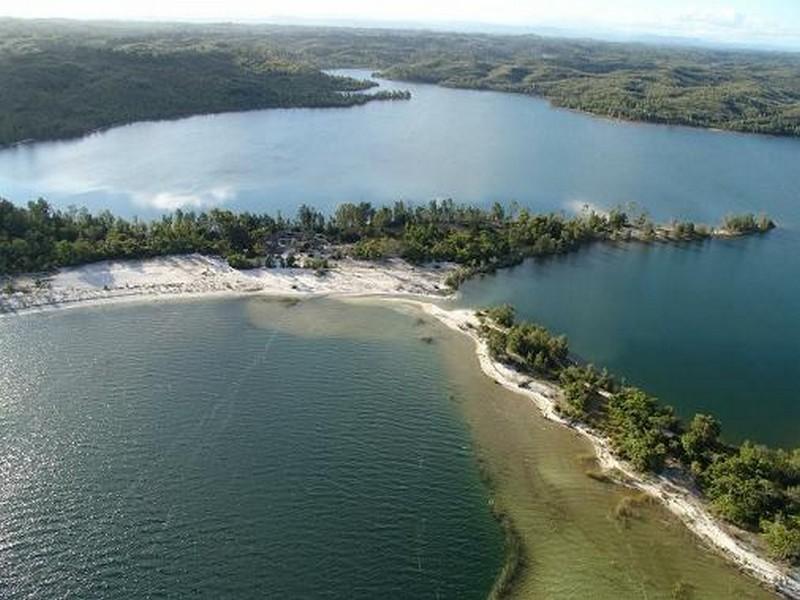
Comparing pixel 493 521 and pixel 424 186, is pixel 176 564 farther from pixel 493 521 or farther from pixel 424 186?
pixel 424 186

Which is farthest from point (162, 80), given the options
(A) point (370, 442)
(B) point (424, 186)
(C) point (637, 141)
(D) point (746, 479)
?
(D) point (746, 479)

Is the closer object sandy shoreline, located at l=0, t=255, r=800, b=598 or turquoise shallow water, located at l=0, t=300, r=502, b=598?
turquoise shallow water, located at l=0, t=300, r=502, b=598

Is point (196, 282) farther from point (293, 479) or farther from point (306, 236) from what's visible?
point (293, 479)

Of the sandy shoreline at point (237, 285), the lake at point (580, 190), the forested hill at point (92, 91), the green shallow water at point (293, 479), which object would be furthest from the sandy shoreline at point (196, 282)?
the forested hill at point (92, 91)

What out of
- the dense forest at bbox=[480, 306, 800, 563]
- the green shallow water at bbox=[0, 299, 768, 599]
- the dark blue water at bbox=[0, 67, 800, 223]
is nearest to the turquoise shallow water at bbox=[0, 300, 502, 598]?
the green shallow water at bbox=[0, 299, 768, 599]

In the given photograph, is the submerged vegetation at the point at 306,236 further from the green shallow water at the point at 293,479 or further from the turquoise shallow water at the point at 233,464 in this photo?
the green shallow water at the point at 293,479

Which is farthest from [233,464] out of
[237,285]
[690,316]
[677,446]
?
[690,316]

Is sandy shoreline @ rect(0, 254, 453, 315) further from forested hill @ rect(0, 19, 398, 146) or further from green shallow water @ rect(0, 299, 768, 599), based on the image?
forested hill @ rect(0, 19, 398, 146)
